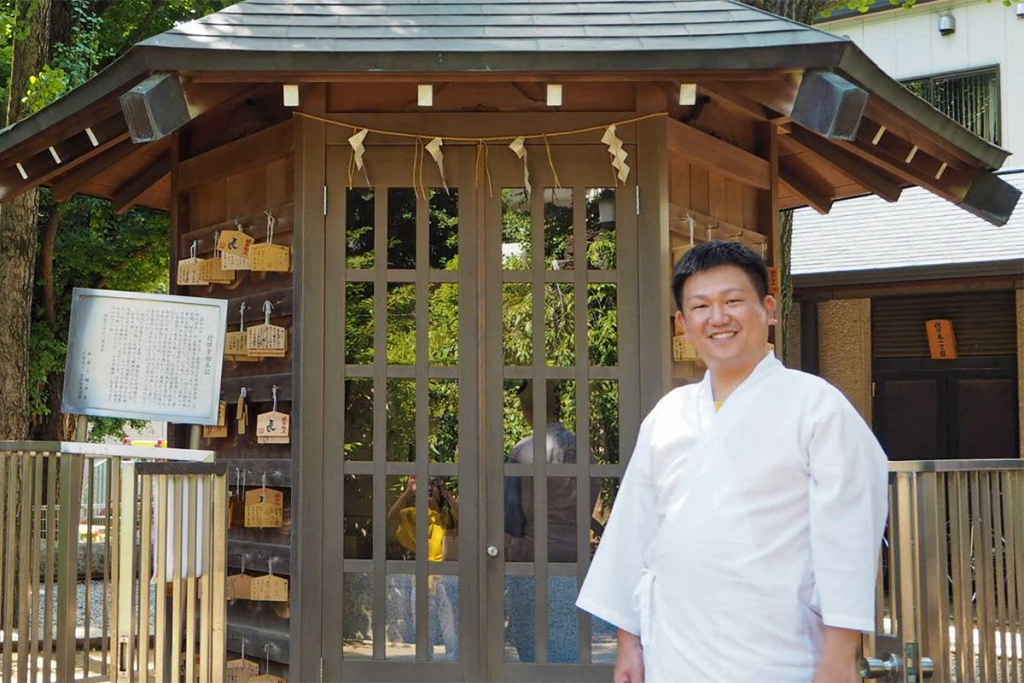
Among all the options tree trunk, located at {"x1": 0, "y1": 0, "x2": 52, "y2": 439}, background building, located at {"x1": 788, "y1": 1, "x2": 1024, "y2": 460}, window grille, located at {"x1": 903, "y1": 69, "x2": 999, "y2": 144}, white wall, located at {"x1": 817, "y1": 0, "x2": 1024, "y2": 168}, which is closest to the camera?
tree trunk, located at {"x1": 0, "y1": 0, "x2": 52, "y2": 439}

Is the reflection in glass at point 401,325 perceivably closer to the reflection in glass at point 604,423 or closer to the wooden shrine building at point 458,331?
the wooden shrine building at point 458,331

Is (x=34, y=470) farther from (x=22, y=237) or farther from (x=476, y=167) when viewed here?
(x=22, y=237)

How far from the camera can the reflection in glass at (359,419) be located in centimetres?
538

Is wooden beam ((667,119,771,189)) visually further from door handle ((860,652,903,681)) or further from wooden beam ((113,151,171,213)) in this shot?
wooden beam ((113,151,171,213))

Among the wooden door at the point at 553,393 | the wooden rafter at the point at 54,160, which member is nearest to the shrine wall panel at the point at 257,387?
the wooden rafter at the point at 54,160

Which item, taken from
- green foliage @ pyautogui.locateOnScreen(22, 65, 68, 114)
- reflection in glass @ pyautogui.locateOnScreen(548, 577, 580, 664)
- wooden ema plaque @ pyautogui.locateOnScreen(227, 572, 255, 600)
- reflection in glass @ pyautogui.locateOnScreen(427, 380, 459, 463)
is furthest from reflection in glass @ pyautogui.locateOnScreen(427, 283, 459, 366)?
green foliage @ pyautogui.locateOnScreen(22, 65, 68, 114)

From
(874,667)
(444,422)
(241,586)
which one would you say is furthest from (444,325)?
(874,667)

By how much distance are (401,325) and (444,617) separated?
1.40 metres

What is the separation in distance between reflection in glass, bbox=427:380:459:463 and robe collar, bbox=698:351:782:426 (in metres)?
2.48

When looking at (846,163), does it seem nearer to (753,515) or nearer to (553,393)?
(553,393)

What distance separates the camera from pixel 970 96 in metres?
14.1

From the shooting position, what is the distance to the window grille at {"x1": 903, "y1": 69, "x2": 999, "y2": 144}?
45.6ft

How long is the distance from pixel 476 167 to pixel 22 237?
6957 millimetres

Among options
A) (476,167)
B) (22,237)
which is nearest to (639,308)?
(476,167)
